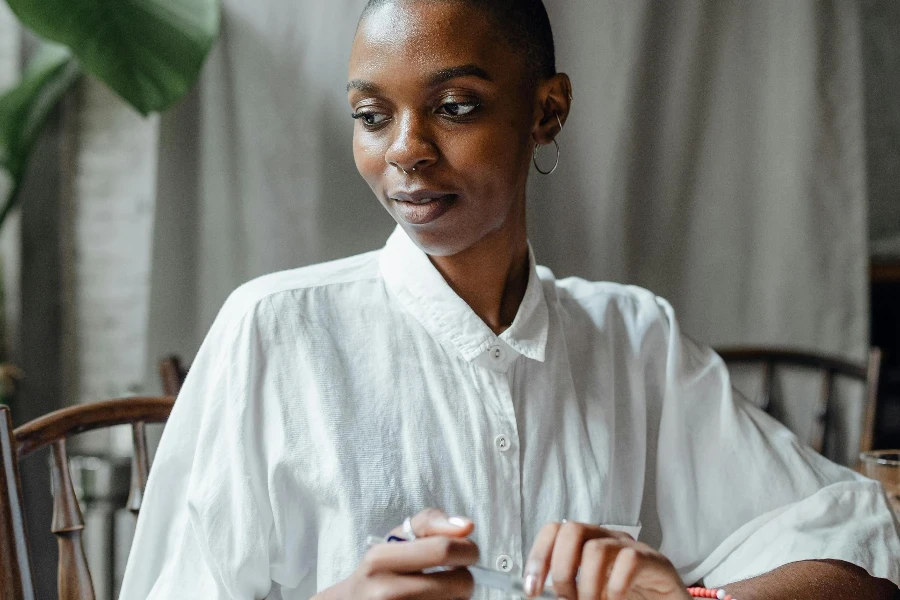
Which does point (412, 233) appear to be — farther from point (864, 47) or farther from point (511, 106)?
point (864, 47)

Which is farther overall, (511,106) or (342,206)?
(342,206)

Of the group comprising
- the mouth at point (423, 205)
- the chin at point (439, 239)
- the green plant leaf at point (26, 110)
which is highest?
the green plant leaf at point (26, 110)

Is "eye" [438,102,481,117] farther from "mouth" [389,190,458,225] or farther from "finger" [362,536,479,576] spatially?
"finger" [362,536,479,576]

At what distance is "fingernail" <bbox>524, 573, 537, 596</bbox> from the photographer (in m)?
0.70

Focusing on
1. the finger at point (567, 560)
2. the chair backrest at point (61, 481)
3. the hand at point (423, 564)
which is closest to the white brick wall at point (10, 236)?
the chair backrest at point (61, 481)

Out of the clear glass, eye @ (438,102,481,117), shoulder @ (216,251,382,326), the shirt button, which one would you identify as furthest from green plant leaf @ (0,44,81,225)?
the clear glass

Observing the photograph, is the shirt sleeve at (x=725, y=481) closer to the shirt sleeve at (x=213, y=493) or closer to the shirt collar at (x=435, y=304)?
the shirt collar at (x=435, y=304)

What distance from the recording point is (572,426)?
107 centimetres

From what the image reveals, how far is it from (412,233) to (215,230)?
0.76 metres

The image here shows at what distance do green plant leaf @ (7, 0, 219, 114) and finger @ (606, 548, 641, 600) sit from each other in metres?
1.05

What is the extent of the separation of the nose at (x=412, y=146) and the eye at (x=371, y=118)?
29 mm

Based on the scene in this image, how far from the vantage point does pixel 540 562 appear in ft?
2.42

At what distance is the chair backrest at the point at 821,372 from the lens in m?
1.72

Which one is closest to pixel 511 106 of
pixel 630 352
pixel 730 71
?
pixel 630 352
